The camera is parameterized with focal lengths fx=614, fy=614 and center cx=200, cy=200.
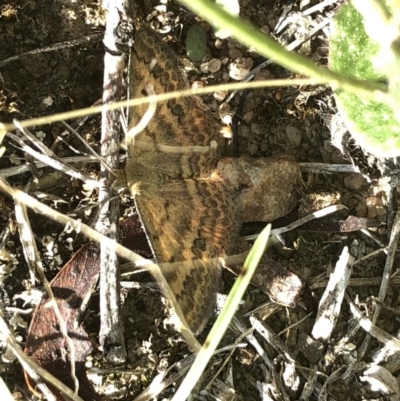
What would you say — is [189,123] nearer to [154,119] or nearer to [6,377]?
[154,119]

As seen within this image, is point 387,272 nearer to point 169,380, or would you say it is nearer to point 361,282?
point 361,282

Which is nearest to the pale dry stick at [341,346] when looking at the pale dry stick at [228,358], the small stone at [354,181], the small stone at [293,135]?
the pale dry stick at [228,358]

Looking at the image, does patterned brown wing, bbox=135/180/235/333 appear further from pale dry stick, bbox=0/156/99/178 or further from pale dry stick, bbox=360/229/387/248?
pale dry stick, bbox=360/229/387/248

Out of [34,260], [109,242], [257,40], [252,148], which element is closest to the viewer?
[257,40]

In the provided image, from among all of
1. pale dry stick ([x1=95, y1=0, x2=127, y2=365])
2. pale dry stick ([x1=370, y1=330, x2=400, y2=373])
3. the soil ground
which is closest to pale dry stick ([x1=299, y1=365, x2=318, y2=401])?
the soil ground

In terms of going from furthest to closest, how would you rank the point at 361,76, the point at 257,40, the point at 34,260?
the point at 34,260, the point at 361,76, the point at 257,40

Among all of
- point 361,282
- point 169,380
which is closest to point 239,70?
point 361,282

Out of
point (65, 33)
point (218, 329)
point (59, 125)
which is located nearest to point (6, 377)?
point (59, 125)

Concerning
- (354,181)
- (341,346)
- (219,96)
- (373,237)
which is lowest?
(341,346)
